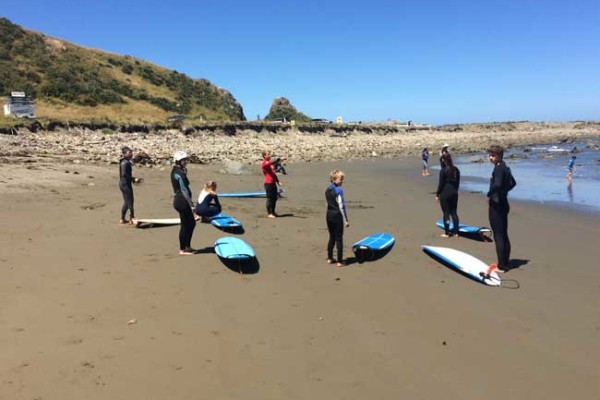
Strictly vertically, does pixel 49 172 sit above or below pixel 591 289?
above

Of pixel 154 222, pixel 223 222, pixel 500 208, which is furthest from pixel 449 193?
pixel 154 222

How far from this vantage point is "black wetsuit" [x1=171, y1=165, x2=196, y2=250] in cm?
781

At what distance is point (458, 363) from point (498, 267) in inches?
135

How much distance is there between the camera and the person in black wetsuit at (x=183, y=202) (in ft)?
25.6

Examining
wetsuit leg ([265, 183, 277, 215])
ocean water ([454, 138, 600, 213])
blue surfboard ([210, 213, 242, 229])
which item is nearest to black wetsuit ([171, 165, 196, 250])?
blue surfboard ([210, 213, 242, 229])

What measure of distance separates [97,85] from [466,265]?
146ft

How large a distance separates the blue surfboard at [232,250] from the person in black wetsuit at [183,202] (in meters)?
0.55

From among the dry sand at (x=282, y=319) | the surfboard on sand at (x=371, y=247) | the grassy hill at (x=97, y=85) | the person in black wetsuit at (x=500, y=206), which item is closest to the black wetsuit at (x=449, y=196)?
the dry sand at (x=282, y=319)

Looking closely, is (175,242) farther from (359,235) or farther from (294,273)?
(359,235)

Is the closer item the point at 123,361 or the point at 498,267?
the point at 123,361

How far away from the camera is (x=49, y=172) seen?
15648 mm

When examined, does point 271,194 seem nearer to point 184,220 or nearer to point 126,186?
point 126,186

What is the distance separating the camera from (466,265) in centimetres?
727

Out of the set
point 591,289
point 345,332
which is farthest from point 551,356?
point 591,289
